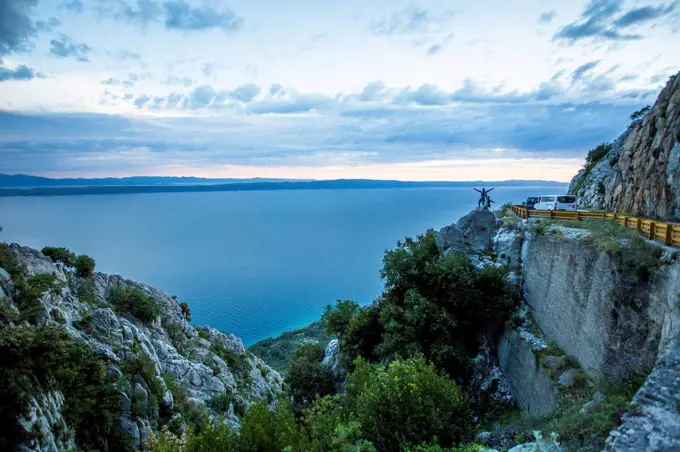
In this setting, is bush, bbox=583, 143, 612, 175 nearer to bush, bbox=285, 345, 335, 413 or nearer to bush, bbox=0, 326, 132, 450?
bush, bbox=285, 345, 335, 413

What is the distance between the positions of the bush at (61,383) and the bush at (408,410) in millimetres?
9677

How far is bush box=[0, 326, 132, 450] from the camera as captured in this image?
12648 mm

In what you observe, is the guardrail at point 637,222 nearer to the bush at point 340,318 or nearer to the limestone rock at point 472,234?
the limestone rock at point 472,234

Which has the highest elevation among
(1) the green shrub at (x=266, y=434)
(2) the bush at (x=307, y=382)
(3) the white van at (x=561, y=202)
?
(3) the white van at (x=561, y=202)

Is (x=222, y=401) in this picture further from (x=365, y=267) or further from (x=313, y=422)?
(x=365, y=267)

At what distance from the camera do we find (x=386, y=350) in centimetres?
2086

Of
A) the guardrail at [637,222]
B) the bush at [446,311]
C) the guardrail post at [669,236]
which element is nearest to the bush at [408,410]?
the bush at [446,311]

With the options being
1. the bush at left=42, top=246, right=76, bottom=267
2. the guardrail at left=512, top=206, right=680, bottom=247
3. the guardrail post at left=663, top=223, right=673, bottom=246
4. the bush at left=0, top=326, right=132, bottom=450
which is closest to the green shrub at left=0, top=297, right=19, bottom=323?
the bush at left=0, top=326, right=132, bottom=450

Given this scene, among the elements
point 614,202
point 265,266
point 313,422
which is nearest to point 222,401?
point 313,422

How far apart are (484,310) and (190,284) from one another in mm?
70185

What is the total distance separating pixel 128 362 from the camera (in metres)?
18.8

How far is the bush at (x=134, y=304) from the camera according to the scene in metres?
27.0

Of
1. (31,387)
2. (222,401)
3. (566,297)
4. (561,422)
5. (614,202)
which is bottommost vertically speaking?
(222,401)

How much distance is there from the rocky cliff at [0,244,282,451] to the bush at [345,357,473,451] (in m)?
4.39
